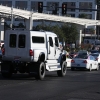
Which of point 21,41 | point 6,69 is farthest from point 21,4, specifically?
point 6,69

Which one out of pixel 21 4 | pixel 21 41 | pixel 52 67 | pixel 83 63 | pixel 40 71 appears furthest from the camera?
pixel 21 4

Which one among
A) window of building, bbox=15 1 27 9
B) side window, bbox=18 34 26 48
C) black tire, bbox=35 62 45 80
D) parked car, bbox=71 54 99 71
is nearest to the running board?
black tire, bbox=35 62 45 80

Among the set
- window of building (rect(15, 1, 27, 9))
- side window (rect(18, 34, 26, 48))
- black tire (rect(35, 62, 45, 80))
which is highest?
window of building (rect(15, 1, 27, 9))

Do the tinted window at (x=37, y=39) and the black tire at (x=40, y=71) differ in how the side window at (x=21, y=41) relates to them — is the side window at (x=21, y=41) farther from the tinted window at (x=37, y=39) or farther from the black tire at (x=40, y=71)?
the black tire at (x=40, y=71)

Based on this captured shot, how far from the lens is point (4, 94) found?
1492 cm

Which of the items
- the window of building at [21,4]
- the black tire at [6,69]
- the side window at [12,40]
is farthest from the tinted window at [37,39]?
the window of building at [21,4]

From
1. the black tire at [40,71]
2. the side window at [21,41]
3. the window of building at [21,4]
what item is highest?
the window of building at [21,4]

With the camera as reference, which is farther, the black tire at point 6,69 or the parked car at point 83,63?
the parked car at point 83,63

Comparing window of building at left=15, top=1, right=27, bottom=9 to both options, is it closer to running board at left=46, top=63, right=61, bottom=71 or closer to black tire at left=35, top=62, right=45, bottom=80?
running board at left=46, top=63, right=61, bottom=71

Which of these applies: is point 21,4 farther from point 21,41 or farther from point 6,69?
point 6,69

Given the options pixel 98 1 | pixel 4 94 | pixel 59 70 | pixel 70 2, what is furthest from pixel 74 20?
pixel 4 94

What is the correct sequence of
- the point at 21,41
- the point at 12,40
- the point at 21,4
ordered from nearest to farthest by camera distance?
the point at 21,41
the point at 12,40
the point at 21,4

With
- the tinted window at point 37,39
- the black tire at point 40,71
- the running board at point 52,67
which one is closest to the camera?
the black tire at point 40,71

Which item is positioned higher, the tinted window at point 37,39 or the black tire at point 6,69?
the tinted window at point 37,39
